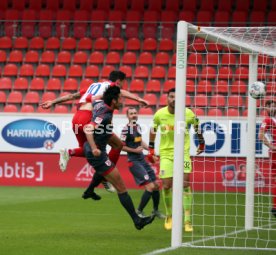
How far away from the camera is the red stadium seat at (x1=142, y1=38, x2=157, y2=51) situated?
80.3 ft

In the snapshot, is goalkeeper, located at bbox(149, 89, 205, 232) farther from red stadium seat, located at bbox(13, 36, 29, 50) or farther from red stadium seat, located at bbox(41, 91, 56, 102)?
red stadium seat, located at bbox(13, 36, 29, 50)

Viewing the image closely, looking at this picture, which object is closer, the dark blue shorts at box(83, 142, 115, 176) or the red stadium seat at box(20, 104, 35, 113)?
the dark blue shorts at box(83, 142, 115, 176)

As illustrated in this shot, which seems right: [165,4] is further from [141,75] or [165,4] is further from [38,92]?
[38,92]

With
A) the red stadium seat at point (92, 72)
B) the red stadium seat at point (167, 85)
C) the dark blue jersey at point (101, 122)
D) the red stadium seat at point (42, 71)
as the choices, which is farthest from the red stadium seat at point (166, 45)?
the dark blue jersey at point (101, 122)

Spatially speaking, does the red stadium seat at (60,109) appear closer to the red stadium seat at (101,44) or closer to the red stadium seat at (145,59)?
the red stadium seat at (101,44)

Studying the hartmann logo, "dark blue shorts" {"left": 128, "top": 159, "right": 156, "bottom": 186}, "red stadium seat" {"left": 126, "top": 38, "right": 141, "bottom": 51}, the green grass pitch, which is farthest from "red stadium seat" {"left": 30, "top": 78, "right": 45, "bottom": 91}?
"dark blue shorts" {"left": 128, "top": 159, "right": 156, "bottom": 186}

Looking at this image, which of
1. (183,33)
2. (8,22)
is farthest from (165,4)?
(183,33)

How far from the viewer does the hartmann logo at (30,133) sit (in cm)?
2142

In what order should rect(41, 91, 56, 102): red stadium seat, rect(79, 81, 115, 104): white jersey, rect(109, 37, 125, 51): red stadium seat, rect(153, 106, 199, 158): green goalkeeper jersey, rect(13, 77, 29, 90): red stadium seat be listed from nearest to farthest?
rect(79, 81, 115, 104): white jersey, rect(153, 106, 199, 158): green goalkeeper jersey, rect(41, 91, 56, 102): red stadium seat, rect(13, 77, 29, 90): red stadium seat, rect(109, 37, 125, 51): red stadium seat

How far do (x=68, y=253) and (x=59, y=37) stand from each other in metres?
16.6

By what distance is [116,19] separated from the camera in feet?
83.6

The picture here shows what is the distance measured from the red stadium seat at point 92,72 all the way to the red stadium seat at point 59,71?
0.69m

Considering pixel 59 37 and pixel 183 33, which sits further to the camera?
pixel 59 37

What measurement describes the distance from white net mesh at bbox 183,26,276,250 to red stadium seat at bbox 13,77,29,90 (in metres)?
4.76
